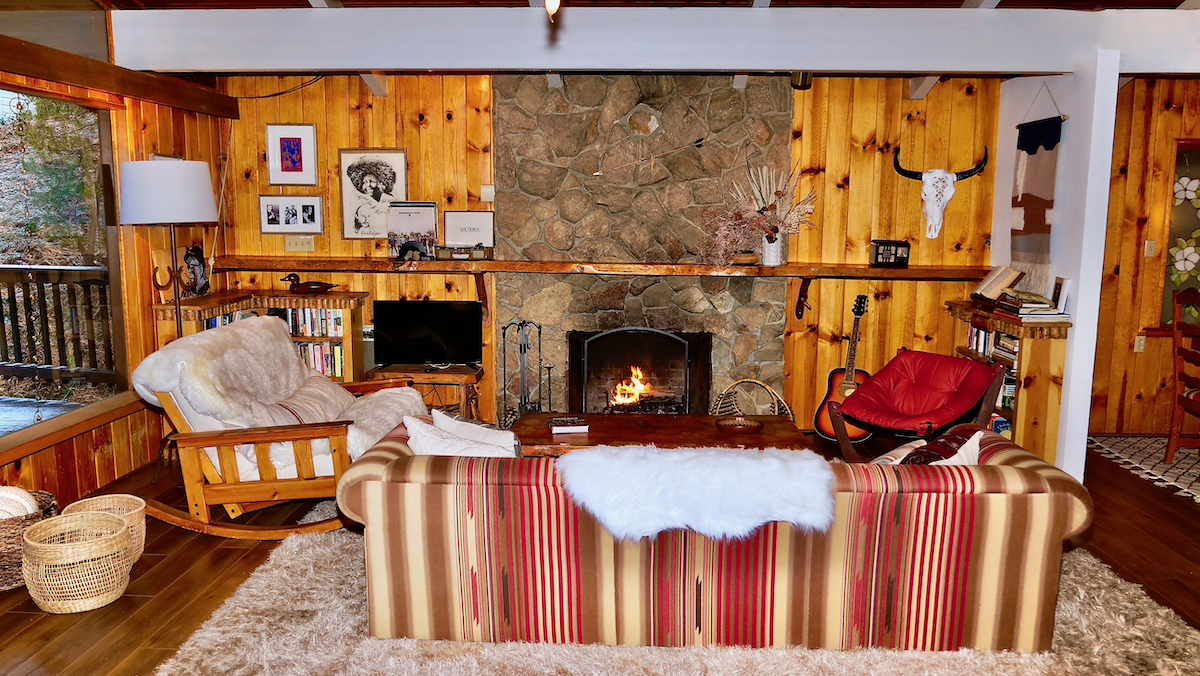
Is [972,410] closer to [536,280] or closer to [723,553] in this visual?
[723,553]

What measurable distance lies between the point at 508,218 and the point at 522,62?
1.23m

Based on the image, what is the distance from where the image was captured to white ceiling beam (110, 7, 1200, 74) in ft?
14.0

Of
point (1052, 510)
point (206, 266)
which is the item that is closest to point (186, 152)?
point (206, 266)

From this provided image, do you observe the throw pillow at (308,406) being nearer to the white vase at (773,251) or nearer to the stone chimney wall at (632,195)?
the stone chimney wall at (632,195)

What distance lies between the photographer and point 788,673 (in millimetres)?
2523

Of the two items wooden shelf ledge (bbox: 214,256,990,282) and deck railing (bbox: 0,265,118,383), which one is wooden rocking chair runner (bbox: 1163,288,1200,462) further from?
deck railing (bbox: 0,265,118,383)

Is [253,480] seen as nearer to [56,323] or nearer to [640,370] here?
[56,323]

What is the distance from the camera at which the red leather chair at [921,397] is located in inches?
164

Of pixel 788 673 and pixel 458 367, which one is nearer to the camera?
pixel 788 673

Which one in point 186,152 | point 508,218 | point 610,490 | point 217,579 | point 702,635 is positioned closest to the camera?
point 610,490

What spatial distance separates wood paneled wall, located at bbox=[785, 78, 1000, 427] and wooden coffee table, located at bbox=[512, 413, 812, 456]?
4.48 feet

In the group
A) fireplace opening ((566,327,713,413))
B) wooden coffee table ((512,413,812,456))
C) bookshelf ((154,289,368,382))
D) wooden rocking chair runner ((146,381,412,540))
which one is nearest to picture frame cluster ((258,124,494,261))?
bookshelf ((154,289,368,382))

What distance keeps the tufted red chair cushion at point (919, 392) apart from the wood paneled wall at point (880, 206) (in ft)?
2.08

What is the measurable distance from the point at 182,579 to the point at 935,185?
4.53m
